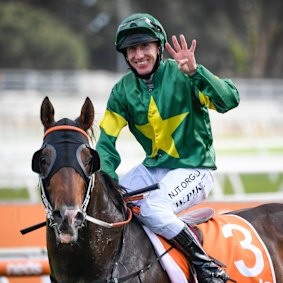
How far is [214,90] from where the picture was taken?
14.3ft

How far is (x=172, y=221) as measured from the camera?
4.35 metres

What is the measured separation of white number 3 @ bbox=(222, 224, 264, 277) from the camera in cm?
465

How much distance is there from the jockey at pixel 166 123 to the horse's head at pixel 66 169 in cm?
65

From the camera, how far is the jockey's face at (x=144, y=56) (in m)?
4.59

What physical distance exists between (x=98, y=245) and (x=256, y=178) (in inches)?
524

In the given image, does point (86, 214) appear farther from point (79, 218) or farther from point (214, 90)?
point (214, 90)

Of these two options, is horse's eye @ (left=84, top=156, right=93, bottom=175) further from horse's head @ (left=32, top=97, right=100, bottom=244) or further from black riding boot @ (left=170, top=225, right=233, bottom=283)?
black riding boot @ (left=170, top=225, right=233, bottom=283)

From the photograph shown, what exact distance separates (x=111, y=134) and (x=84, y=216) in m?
1.12

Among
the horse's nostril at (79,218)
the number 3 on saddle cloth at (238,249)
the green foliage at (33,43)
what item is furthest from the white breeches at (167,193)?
the green foliage at (33,43)

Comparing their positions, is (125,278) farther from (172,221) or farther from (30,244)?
(30,244)

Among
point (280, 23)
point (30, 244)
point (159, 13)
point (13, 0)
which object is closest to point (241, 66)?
point (280, 23)

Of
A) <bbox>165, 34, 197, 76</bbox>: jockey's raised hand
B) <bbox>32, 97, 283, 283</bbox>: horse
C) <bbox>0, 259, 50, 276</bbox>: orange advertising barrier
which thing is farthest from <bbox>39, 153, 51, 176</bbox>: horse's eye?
<bbox>0, 259, 50, 276</bbox>: orange advertising barrier

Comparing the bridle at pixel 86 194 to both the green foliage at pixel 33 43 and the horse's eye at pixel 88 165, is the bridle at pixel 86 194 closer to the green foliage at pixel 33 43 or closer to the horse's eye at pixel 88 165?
the horse's eye at pixel 88 165

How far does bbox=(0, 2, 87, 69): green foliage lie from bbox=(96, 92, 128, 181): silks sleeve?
38631mm
